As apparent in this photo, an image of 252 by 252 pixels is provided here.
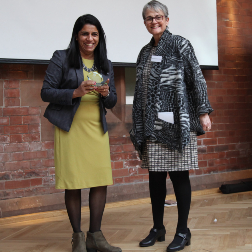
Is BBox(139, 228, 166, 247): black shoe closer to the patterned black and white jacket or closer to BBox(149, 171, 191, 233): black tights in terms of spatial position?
BBox(149, 171, 191, 233): black tights

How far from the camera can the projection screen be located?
313cm

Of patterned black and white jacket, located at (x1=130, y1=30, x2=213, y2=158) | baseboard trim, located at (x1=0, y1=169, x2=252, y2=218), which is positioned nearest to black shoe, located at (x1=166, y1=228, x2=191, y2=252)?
patterned black and white jacket, located at (x1=130, y1=30, x2=213, y2=158)

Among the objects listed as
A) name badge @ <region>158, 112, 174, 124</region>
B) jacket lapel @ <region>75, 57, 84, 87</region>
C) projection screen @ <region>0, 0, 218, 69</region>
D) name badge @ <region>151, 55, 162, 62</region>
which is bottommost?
name badge @ <region>158, 112, 174, 124</region>

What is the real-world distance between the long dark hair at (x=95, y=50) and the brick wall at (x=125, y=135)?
132 centimetres

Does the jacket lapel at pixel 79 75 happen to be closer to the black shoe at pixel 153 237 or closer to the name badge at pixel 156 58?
the name badge at pixel 156 58

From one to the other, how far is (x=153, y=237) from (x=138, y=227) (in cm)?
50

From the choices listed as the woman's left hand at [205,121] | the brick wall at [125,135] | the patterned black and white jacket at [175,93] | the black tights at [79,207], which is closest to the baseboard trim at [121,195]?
the brick wall at [125,135]

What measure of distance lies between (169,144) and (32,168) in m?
1.69

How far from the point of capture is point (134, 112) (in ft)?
7.47

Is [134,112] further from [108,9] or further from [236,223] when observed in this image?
[108,9]

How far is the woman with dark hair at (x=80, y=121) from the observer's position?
6.90ft

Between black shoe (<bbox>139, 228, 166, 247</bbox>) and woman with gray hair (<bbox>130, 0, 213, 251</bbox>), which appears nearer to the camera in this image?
woman with gray hair (<bbox>130, 0, 213, 251</bbox>)

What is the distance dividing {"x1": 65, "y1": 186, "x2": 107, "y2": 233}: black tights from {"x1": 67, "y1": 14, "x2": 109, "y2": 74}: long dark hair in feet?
2.51

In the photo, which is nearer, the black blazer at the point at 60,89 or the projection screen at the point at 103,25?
the black blazer at the point at 60,89
